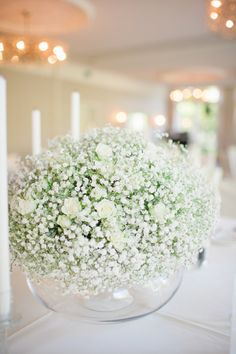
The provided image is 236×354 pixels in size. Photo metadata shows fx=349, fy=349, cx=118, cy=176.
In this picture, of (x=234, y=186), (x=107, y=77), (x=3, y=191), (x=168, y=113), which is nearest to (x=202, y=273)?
(x=3, y=191)

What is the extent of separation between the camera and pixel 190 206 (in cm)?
85

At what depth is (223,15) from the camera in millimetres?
2619

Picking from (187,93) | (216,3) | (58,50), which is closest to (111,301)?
(216,3)

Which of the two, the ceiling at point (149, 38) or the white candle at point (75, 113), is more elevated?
the ceiling at point (149, 38)

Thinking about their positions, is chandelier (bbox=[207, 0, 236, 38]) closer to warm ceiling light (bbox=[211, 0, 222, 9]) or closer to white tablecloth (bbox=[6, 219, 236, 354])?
warm ceiling light (bbox=[211, 0, 222, 9])

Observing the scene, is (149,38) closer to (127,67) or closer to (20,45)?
(127,67)

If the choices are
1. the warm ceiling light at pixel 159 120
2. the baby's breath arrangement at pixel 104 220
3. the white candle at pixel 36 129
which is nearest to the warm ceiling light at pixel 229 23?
the white candle at pixel 36 129

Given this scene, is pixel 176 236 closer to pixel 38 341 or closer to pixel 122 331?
pixel 122 331

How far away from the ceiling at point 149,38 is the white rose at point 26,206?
4257mm

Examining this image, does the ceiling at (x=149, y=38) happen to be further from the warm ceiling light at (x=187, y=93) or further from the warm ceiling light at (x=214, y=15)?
the warm ceiling light at (x=187, y=93)

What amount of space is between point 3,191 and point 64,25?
15.9 feet

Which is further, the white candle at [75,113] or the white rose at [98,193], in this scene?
the white candle at [75,113]

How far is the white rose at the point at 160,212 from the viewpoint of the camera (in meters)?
0.78

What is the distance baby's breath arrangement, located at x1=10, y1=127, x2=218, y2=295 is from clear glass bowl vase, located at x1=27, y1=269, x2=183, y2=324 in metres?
0.09
